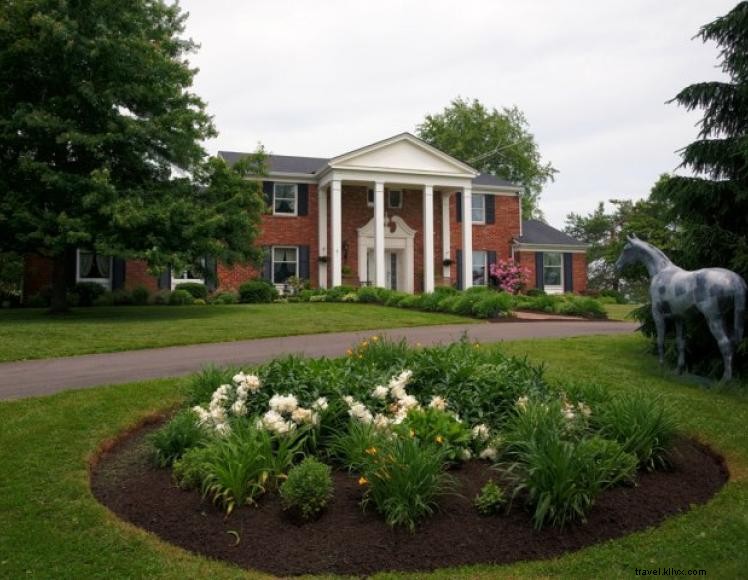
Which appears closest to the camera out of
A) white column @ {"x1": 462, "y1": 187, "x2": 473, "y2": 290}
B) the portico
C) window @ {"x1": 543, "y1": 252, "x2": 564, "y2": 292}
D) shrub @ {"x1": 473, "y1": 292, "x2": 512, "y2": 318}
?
shrub @ {"x1": 473, "y1": 292, "x2": 512, "y2": 318}

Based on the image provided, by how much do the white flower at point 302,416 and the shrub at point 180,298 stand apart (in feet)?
62.5

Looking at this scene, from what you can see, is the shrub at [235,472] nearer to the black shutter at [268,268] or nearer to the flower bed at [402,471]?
the flower bed at [402,471]

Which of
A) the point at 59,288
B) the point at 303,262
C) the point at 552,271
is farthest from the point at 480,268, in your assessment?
the point at 59,288

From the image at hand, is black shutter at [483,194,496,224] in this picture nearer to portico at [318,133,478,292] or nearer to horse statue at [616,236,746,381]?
portico at [318,133,478,292]

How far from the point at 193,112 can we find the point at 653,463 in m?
16.3

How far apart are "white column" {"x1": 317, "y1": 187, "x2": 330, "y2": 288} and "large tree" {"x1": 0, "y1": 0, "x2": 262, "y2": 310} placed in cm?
832

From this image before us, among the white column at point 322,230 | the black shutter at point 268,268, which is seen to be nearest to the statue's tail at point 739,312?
the white column at point 322,230

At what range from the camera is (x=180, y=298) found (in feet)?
74.3

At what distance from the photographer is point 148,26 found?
1830 centimetres

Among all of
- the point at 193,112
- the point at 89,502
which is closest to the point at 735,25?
the point at 89,502

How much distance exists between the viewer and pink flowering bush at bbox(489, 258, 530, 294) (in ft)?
92.6

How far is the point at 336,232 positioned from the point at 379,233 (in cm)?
184

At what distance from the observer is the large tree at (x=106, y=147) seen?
51.0 ft

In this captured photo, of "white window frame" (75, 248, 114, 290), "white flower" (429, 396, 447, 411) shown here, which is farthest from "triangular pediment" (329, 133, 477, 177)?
"white flower" (429, 396, 447, 411)
